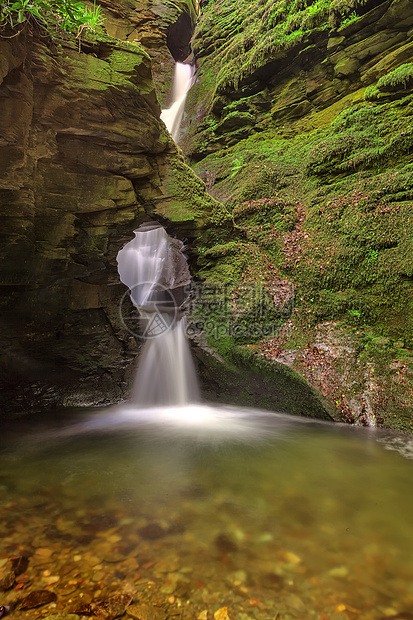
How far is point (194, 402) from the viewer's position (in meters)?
7.73

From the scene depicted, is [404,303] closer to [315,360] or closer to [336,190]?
[315,360]

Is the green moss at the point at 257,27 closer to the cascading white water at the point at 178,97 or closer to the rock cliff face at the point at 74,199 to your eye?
the cascading white water at the point at 178,97

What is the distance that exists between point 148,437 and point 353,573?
3.86 meters

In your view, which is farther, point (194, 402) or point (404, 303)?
point (194, 402)

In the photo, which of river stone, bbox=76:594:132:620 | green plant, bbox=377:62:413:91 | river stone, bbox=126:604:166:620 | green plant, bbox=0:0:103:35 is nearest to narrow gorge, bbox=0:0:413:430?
green plant, bbox=377:62:413:91

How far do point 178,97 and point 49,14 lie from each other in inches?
501

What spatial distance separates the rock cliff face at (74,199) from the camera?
480 centimetres

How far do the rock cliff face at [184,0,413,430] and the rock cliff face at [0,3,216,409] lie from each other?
7.08 feet

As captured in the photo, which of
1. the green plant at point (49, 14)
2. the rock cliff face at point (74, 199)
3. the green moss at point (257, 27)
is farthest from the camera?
the green moss at point (257, 27)

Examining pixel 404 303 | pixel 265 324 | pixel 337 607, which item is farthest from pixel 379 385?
pixel 337 607

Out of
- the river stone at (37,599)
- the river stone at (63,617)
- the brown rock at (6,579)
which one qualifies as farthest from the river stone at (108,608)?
the brown rock at (6,579)

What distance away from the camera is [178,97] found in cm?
1559

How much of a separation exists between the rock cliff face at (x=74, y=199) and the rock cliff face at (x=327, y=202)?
7.08 feet

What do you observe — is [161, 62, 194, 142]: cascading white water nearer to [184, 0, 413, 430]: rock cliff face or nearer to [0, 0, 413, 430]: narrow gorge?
[184, 0, 413, 430]: rock cliff face
